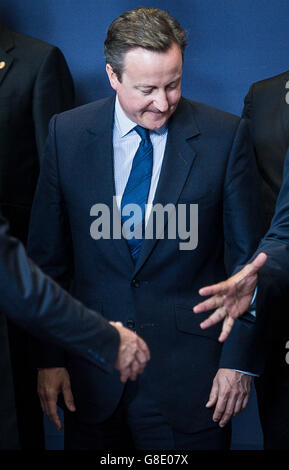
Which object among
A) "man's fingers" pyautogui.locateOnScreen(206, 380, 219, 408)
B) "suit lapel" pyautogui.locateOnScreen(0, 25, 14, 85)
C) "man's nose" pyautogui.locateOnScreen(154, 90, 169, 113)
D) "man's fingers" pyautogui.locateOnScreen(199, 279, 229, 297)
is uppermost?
"suit lapel" pyautogui.locateOnScreen(0, 25, 14, 85)

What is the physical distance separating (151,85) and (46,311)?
1.83 ft

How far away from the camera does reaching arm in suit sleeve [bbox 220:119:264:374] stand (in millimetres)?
1597

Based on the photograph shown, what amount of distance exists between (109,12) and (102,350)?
1266 millimetres

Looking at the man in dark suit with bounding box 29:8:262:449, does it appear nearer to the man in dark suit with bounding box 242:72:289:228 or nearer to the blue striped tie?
the blue striped tie

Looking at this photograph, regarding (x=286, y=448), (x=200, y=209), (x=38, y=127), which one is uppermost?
(x=38, y=127)

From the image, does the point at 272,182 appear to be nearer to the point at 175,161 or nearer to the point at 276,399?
the point at 175,161

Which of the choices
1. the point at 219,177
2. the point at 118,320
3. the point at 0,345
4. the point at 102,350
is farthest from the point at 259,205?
the point at 0,345

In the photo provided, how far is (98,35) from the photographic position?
224 cm

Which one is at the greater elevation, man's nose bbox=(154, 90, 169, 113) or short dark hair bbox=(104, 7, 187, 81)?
short dark hair bbox=(104, 7, 187, 81)

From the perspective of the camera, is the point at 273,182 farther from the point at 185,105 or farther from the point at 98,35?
the point at 98,35

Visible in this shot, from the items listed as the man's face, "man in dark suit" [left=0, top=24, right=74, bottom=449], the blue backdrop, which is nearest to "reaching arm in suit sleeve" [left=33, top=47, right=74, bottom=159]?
"man in dark suit" [left=0, top=24, right=74, bottom=449]

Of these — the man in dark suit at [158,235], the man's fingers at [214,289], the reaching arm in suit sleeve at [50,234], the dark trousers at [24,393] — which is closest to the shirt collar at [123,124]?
the man in dark suit at [158,235]

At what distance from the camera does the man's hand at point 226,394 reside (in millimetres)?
1604

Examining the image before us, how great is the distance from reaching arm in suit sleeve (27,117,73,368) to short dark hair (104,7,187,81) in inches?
9.5
